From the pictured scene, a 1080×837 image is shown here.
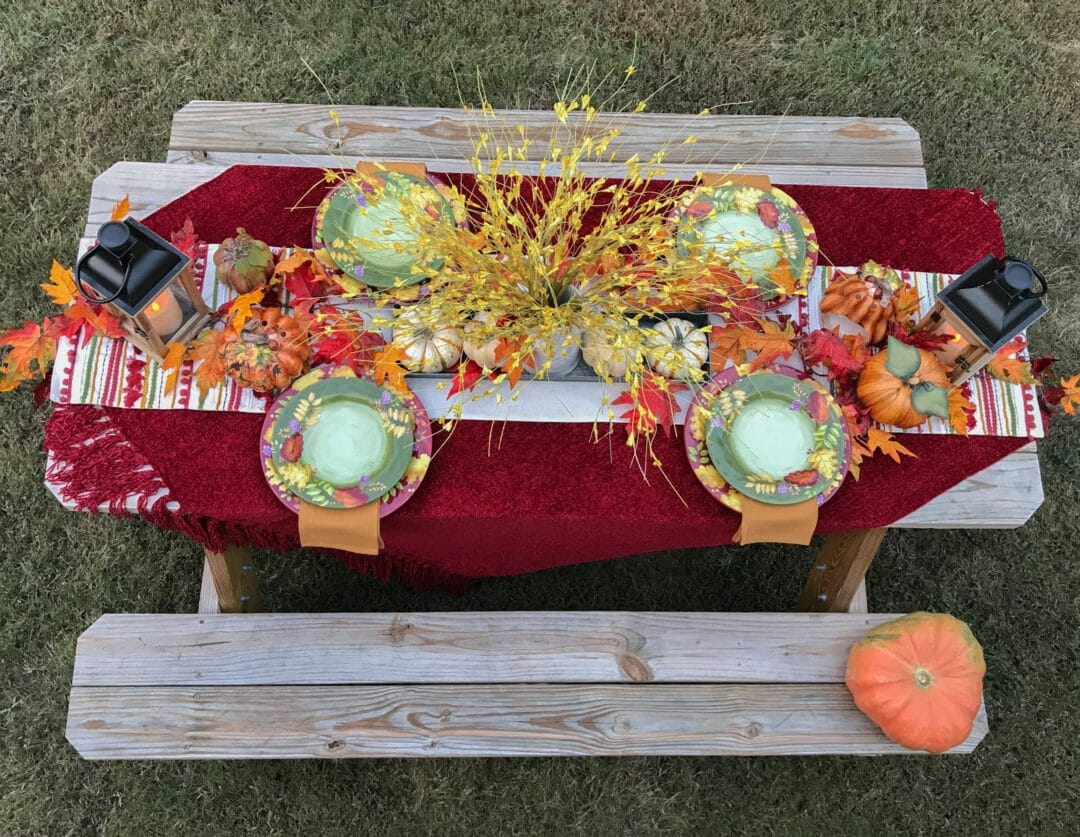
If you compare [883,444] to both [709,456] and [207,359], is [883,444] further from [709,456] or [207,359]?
[207,359]

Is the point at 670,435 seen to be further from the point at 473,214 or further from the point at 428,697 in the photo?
the point at 428,697

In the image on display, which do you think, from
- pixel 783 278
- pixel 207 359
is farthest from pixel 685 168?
pixel 207 359

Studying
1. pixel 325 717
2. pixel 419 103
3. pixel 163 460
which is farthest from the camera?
pixel 419 103

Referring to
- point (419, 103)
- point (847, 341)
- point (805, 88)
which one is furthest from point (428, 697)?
point (805, 88)

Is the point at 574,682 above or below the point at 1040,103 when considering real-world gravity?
below

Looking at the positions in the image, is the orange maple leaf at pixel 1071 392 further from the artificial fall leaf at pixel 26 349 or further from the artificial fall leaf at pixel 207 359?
the artificial fall leaf at pixel 26 349

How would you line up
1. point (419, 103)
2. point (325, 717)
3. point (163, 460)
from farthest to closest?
point (419, 103), point (325, 717), point (163, 460)

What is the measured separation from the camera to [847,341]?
5.23 ft

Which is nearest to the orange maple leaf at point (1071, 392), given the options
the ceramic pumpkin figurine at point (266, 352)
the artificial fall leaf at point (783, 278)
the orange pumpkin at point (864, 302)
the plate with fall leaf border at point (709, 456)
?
the orange pumpkin at point (864, 302)

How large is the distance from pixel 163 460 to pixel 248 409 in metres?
0.19

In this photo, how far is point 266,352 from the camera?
1489 mm

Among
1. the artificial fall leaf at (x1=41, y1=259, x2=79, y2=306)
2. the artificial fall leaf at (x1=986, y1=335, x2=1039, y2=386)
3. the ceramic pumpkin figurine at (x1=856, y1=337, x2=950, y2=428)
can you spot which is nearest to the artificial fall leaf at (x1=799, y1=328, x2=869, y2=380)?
the ceramic pumpkin figurine at (x1=856, y1=337, x2=950, y2=428)

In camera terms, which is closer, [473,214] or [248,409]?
[248,409]

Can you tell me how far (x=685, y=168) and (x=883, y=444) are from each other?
0.90 m
